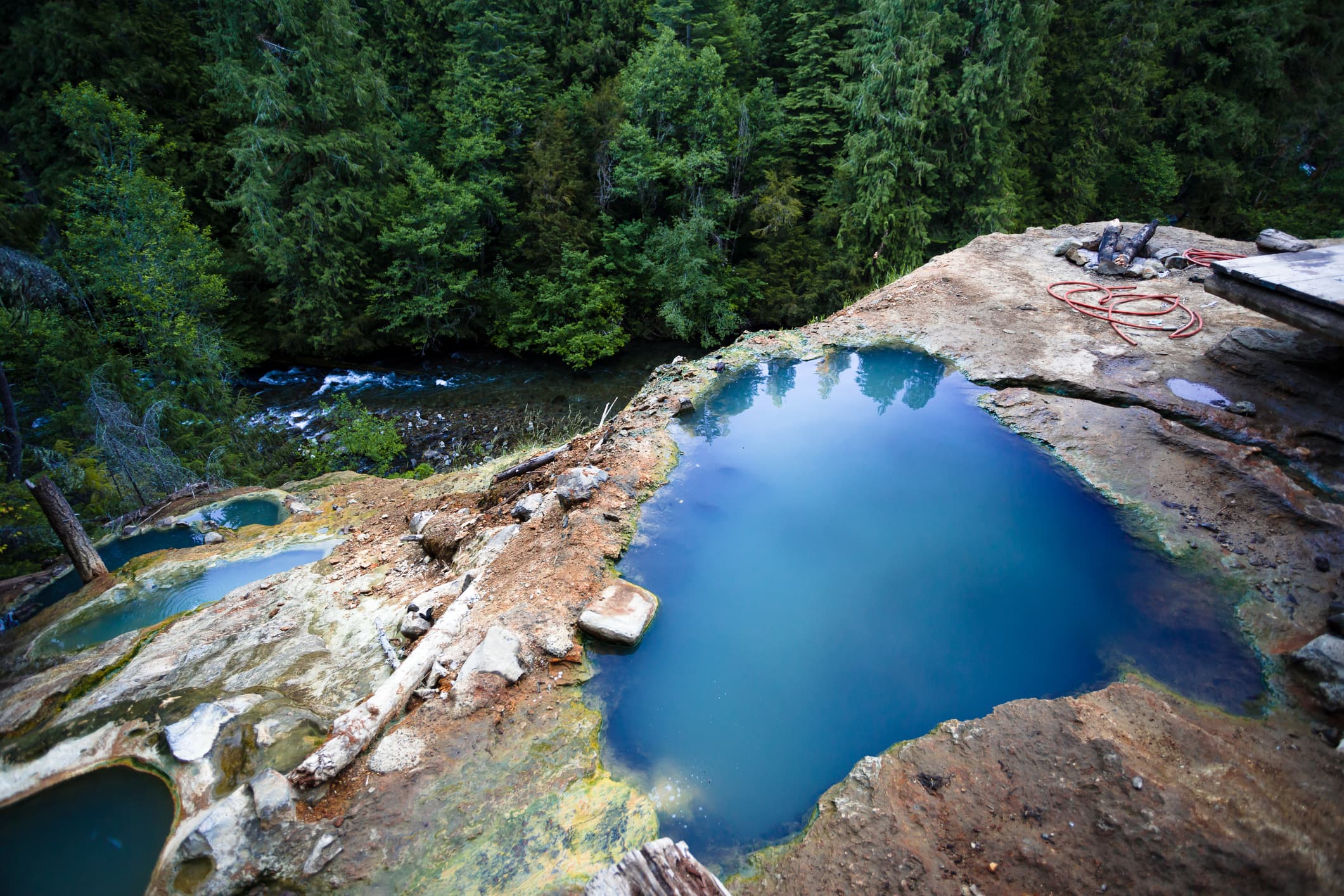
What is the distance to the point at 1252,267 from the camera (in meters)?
5.89

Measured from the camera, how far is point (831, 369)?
8.12 metres

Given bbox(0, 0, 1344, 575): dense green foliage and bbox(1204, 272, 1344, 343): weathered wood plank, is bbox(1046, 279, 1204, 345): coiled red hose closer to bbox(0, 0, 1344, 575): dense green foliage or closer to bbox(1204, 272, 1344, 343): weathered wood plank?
bbox(1204, 272, 1344, 343): weathered wood plank

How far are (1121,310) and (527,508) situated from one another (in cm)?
837

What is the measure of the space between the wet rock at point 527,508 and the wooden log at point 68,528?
4.64m

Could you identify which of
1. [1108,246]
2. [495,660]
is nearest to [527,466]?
[495,660]

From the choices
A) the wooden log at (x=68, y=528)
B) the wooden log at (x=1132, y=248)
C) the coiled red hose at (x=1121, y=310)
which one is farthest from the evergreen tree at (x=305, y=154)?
the wooden log at (x=1132, y=248)

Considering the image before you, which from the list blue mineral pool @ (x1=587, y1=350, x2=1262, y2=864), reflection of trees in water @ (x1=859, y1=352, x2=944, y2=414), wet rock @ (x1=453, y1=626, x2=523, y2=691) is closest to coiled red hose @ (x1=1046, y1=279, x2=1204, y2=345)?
reflection of trees in water @ (x1=859, y1=352, x2=944, y2=414)

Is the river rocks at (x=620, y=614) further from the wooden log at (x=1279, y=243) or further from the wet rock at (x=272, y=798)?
the wooden log at (x=1279, y=243)

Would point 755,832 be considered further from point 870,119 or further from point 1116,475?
point 870,119

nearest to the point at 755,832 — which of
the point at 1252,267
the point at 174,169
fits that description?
the point at 1252,267

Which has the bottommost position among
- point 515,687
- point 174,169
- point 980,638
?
point 980,638

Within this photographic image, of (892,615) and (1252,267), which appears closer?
(892,615)

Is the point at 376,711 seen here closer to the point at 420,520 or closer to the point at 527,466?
the point at 420,520

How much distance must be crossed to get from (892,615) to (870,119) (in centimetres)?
1380
